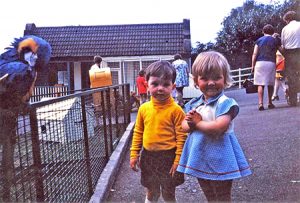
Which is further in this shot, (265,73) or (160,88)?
(265,73)

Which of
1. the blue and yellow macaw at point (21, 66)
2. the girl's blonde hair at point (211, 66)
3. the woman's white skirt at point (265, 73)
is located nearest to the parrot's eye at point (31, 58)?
the blue and yellow macaw at point (21, 66)

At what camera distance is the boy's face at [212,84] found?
7.79 ft

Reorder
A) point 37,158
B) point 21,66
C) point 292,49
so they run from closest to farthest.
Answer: point 37,158 < point 21,66 < point 292,49

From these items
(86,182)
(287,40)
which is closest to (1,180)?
(86,182)

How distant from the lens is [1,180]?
194 cm

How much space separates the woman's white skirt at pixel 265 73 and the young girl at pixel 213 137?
4.98m

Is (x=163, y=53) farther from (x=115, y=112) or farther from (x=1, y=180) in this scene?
(x=1, y=180)

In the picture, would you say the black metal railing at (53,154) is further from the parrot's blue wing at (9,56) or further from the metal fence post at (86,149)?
the parrot's blue wing at (9,56)

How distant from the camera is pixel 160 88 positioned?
2.78 metres

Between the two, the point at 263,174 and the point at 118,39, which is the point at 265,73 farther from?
the point at 118,39

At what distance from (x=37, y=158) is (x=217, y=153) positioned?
93 centimetres

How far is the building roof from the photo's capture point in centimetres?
1931

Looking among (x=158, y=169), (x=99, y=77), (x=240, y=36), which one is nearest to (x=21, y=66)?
(x=158, y=169)

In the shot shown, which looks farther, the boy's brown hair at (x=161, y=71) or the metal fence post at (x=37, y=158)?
the boy's brown hair at (x=161, y=71)
